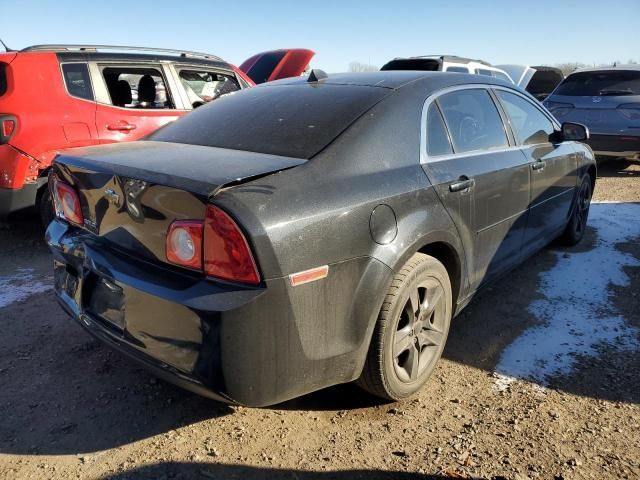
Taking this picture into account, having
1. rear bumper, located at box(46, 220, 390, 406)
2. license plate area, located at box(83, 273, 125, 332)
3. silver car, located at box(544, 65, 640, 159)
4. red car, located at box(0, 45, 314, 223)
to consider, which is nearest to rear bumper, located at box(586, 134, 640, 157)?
silver car, located at box(544, 65, 640, 159)

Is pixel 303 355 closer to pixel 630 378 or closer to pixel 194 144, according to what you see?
pixel 194 144

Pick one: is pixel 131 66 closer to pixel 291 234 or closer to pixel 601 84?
pixel 291 234

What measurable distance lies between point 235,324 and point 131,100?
420 cm

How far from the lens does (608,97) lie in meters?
7.84

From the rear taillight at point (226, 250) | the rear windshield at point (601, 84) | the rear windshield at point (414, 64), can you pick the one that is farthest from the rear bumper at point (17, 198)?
the rear windshield at point (601, 84)

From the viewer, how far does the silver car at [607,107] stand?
760 cm

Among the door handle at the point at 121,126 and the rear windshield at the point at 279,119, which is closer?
the rear windshield at the point at 279,119

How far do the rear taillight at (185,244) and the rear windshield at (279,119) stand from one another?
1.91 ft

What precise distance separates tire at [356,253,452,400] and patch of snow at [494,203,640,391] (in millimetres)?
445

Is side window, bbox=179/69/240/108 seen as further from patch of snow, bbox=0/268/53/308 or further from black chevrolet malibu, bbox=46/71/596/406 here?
black chevrolet malibu, bbox=46/71/596/406

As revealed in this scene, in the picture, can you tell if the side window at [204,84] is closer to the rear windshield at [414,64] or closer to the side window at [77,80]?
the side window at [77,80]

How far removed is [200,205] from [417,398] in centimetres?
152

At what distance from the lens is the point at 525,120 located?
3.73 m

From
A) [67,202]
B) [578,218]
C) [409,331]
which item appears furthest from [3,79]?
[578,218]
